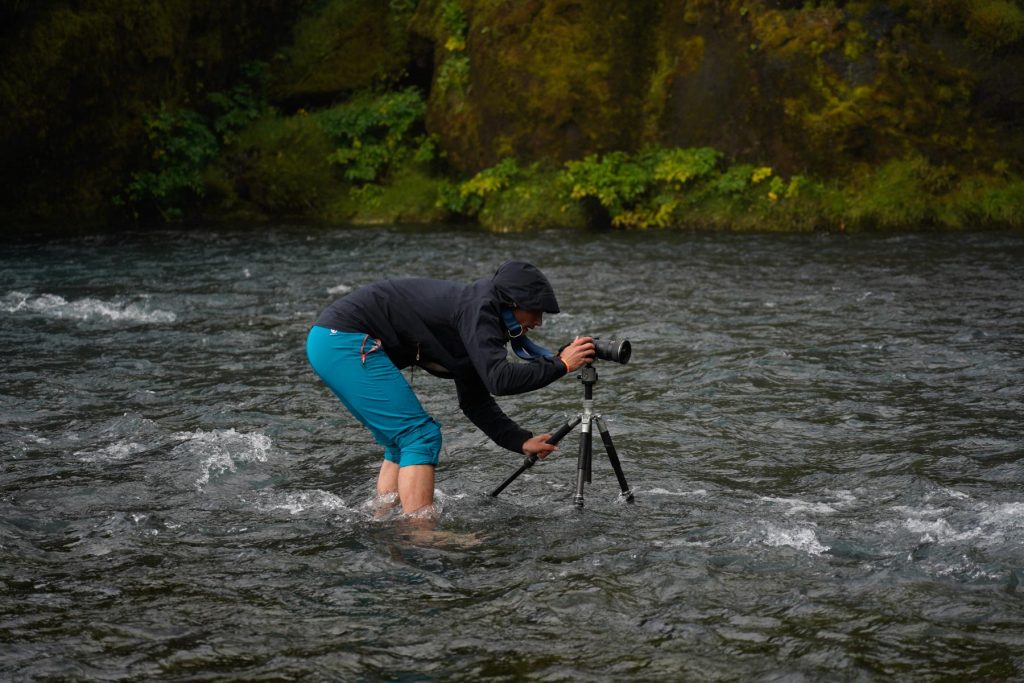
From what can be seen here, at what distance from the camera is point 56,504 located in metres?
6.67

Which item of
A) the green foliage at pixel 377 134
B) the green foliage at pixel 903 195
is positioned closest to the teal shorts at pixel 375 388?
the green foliage at pixel 903 195

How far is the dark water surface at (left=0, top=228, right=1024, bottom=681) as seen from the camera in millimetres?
4730

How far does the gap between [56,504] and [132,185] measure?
676 inches

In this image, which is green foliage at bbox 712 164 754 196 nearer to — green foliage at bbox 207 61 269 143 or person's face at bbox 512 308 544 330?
green foliage at bbox 207 61 269 143

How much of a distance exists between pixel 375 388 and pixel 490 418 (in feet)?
2.57

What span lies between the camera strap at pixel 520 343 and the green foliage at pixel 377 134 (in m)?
17.3

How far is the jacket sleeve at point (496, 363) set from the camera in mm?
5766

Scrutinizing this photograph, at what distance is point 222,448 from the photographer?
7949mm

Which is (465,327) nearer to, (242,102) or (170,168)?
(170,168)

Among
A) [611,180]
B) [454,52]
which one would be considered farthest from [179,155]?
[611,180]

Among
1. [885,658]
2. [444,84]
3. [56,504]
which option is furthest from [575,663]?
[444,84]

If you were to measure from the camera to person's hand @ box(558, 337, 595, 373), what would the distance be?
0.12 feet

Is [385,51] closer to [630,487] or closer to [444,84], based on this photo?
[444,84]

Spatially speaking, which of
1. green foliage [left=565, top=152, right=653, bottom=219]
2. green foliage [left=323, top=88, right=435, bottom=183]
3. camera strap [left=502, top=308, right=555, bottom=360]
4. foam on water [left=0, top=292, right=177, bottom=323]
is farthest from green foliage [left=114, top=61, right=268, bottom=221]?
camera strap [left=502, top=308, right=555, bottom=360]
